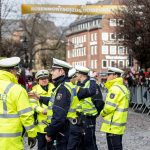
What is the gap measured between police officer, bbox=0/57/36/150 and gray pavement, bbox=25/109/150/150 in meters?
5.92

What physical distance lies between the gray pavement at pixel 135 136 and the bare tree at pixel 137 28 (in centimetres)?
732

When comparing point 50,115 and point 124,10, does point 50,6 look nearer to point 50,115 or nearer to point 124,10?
point 124,10

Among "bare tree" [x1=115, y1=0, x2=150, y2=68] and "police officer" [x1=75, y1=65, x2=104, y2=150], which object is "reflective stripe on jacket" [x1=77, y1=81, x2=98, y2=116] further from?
"bare tree" [x1=115, y1=0, x2=150, y2=68]

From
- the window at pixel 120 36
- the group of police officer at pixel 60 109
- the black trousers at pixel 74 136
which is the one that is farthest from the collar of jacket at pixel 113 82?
the window at pixel 120 36

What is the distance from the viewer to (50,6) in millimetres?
32344

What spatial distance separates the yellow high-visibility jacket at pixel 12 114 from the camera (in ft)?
23.2

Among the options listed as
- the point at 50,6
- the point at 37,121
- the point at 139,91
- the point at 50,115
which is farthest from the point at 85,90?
the point at 50,6

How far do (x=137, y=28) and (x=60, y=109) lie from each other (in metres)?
21.8

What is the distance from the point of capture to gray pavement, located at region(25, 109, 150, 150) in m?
13.4

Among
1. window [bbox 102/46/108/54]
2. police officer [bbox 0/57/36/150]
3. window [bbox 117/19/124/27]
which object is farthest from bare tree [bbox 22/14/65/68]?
window [bbox 102/46/108/54]

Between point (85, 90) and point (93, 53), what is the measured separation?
108943 millimetres

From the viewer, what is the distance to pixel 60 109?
7.93m

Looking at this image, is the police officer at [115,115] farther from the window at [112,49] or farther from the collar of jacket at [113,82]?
the window at [112,49]

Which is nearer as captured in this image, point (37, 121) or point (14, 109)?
point (14, 109)
